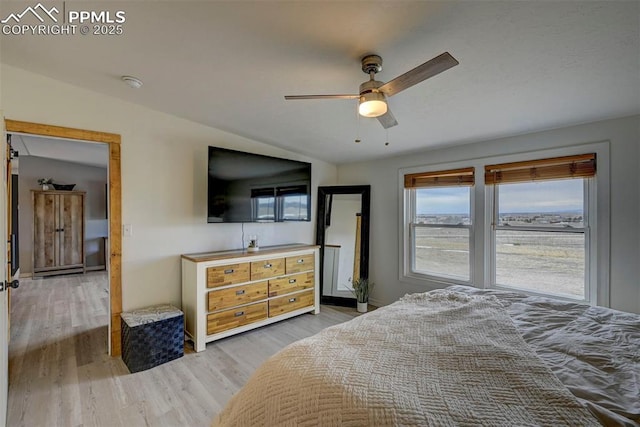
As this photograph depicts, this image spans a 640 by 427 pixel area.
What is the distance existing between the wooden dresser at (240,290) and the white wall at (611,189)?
126cm

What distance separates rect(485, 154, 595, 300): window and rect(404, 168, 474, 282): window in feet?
0.97

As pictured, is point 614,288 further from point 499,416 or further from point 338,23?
point 338,23

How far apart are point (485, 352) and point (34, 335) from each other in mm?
4369

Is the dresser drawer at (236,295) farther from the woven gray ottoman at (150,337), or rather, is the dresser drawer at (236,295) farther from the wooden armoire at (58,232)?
the wooden armoire at (58,232)

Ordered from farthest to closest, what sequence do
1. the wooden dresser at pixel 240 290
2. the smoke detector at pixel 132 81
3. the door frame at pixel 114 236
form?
the wooden dresser at pixel 240 290 → the door frame at pixel 114 236 → the smoke detector at pixel 132 81

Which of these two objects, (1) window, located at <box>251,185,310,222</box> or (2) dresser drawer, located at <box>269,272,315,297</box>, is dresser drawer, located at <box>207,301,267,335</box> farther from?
(1) window, located at <box>251,185,310,222</box>

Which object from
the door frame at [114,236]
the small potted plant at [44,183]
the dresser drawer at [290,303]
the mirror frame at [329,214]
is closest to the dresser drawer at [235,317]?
the dresser drawer at [290,303]

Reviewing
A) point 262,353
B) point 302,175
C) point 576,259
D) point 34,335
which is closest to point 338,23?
point 302,175

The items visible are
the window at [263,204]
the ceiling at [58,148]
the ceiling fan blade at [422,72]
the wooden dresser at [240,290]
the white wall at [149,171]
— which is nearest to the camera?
the ceiling fan blade at [422,72]

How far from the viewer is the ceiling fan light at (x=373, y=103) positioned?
5.56ft

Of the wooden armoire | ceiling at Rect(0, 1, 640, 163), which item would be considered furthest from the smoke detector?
the wooden armoire

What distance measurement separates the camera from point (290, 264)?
3.59m

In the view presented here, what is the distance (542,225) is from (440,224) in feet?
3.44

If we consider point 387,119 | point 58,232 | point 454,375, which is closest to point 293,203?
point 387,119
